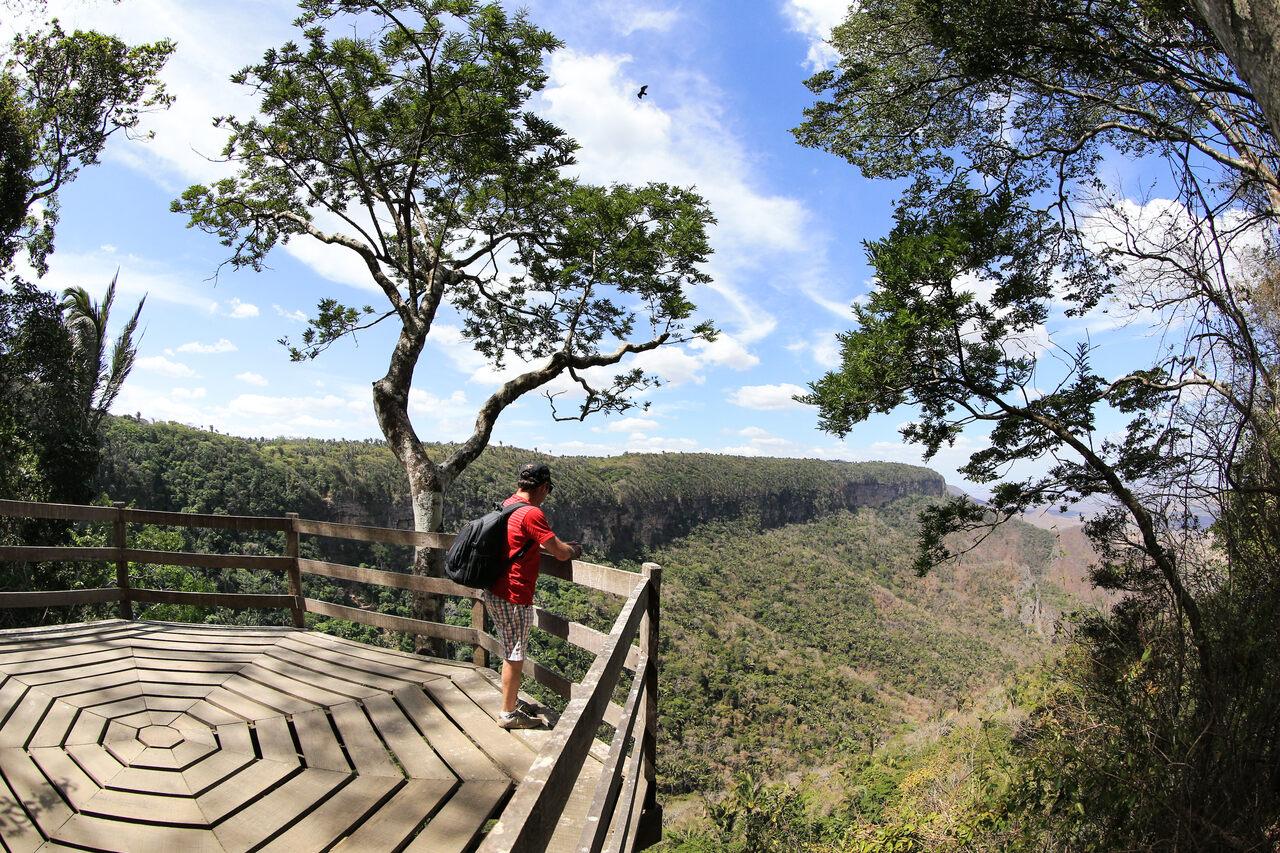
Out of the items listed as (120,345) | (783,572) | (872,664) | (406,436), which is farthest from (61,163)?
(783,572)

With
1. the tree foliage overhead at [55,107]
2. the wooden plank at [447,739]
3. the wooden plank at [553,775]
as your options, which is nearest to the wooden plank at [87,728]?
the wooden plank at [447,739]

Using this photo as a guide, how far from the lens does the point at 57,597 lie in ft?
17.5

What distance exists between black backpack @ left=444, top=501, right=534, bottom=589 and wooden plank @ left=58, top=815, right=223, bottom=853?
4.62 ft

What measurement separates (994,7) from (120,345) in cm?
1820

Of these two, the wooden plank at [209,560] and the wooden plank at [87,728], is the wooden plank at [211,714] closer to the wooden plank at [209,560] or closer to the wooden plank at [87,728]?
the wooden plank at [87,728]

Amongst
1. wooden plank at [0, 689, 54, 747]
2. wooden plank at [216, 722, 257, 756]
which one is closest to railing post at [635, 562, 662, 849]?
wooden plank at [216, 722, 257, 756]

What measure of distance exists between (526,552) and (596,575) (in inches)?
14.8

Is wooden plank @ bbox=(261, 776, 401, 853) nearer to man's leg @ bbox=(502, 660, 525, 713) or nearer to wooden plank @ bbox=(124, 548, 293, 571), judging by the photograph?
man's leg @ bbox=(502, 660, 525, 713)

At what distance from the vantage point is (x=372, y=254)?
34.1 feet

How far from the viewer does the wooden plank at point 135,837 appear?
247cm

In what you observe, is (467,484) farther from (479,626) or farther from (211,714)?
(211,714)

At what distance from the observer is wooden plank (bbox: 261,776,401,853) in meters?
2.49

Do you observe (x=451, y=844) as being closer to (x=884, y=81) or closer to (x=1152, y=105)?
(x=884, y=81)

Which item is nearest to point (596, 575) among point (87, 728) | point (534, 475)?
point (534, 475)
